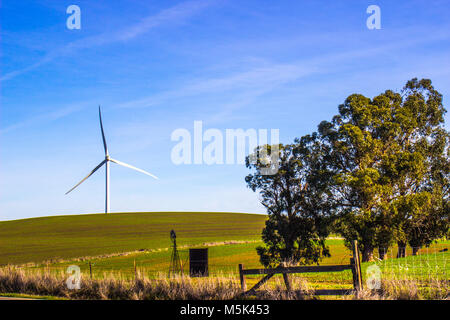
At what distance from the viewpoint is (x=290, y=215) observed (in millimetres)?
→ 36375

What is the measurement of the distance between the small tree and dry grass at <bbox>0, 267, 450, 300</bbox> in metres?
18.8

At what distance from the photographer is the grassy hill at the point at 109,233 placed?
2356 inches

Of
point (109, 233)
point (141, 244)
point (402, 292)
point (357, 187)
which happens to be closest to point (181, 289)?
point (402, 292)

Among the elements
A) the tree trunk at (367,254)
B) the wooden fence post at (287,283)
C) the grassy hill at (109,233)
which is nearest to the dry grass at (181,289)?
the wooden fence post at (287,283)

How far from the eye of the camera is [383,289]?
540 inches

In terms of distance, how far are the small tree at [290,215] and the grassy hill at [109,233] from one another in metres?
27.9

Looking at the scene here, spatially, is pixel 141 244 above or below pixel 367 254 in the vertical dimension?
below

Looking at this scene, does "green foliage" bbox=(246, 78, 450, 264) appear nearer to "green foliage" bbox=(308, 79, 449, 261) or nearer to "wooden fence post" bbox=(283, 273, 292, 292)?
"green foliage" bbox=(308, 79, 449, 261)

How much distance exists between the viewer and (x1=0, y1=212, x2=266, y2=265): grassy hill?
5984 centimetres

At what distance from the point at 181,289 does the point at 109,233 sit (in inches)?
2613

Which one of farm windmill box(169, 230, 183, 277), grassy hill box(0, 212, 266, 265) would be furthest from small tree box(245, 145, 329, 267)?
grassy hill box(0, 212, 266, 265)

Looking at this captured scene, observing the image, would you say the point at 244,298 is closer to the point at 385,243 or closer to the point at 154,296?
the point at 154,296

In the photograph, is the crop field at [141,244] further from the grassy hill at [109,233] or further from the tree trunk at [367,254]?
the tree trunk at [367,254]

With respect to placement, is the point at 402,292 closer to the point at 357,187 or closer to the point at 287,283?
the point at 287,283
